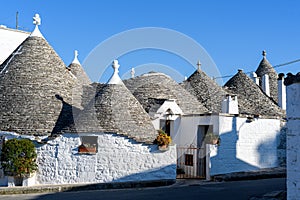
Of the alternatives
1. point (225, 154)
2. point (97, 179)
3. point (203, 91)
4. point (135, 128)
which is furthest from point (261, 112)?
point (97, 179)

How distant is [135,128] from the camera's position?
51.2ft

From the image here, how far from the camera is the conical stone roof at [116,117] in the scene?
15109 mm

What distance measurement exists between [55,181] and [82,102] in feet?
16.4

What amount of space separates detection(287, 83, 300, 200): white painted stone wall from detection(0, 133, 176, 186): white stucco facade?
7.41 m

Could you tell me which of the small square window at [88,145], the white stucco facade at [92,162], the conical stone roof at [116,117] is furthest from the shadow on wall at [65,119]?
the small square window at [88,145]

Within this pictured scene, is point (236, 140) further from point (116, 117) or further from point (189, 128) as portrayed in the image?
point (116, 117)

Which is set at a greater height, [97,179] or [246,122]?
[246,122]

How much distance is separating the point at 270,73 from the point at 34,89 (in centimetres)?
2330

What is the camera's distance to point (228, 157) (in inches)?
706

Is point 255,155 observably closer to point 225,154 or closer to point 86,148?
point 225,154

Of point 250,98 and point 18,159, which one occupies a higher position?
point 250,98

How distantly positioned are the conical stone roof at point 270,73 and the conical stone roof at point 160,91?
11.1m

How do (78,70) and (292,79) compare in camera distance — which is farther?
(78,70)

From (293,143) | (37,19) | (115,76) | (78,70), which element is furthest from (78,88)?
(293,143)
